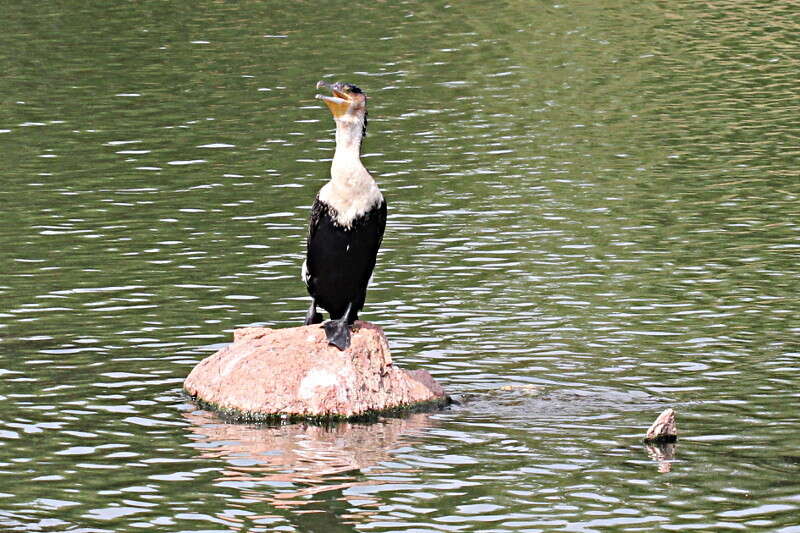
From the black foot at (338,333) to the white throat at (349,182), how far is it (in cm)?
96

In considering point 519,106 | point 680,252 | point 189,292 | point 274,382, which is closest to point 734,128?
point 519,106

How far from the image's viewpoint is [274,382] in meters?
15.3

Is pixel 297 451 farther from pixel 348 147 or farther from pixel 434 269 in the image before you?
pixel 434 269

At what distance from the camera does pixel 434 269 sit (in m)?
21.9

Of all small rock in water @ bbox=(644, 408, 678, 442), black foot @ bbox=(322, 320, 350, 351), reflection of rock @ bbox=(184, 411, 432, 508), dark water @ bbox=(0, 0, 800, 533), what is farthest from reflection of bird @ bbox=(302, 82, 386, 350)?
small rock in water @ bbox=(644, 408, 678, 442)

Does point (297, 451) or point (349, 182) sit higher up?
point (349, 182)

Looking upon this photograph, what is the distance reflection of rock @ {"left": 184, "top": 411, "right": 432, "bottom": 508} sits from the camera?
13617 mm

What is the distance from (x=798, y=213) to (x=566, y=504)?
1237 centimetres

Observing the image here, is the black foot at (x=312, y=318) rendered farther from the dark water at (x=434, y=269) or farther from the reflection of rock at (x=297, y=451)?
the dark water at (x=434, y=269)

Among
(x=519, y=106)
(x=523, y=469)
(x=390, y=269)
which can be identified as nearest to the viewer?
(x=523, y=469)

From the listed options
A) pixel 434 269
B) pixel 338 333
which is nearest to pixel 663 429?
pixel 338 333

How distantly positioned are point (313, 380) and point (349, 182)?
6.29 feet

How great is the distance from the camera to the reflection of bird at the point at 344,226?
49.6 feet

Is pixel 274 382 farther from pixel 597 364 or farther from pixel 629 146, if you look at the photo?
pixel 629 146
